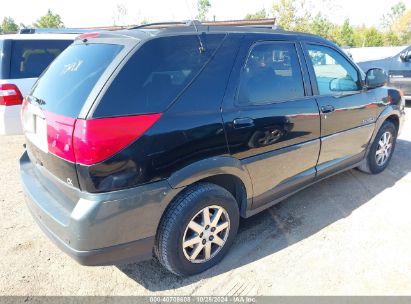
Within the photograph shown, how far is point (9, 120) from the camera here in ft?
14.3

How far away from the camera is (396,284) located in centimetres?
237

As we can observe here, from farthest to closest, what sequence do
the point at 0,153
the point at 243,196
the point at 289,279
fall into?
1. the point at 0,153
2. the point at 243,196
3. the point at 289,279

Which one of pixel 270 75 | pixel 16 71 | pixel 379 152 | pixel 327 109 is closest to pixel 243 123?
pixel 270 75

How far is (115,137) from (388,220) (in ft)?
9.16

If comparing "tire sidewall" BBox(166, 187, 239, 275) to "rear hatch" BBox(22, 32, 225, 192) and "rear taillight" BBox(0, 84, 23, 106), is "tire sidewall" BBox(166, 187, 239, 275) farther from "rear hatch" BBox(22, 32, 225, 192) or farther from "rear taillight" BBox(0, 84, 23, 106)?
"rear taillight" BBox(0, 84, 23, 106)

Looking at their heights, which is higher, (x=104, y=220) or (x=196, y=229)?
(x=104, y=220)

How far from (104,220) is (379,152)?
3662 millimetres

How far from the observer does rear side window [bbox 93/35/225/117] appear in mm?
1887

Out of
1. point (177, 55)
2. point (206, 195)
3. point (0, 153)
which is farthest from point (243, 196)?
point (0, 153)

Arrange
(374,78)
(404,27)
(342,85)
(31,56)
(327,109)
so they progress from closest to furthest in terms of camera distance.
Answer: (327,109), (342,85), (374,78), (31,56), (404,27)

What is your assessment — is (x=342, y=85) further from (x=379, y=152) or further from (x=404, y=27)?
(x=404, y=27)

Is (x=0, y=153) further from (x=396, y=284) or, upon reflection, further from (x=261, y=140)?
(x=396, y=284)

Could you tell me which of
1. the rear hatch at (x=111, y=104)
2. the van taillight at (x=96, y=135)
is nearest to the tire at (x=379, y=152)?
the rear hatch at (x=111, y=104)

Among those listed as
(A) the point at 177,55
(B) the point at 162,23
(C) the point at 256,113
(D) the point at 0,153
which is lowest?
(D) the point at 0,153
